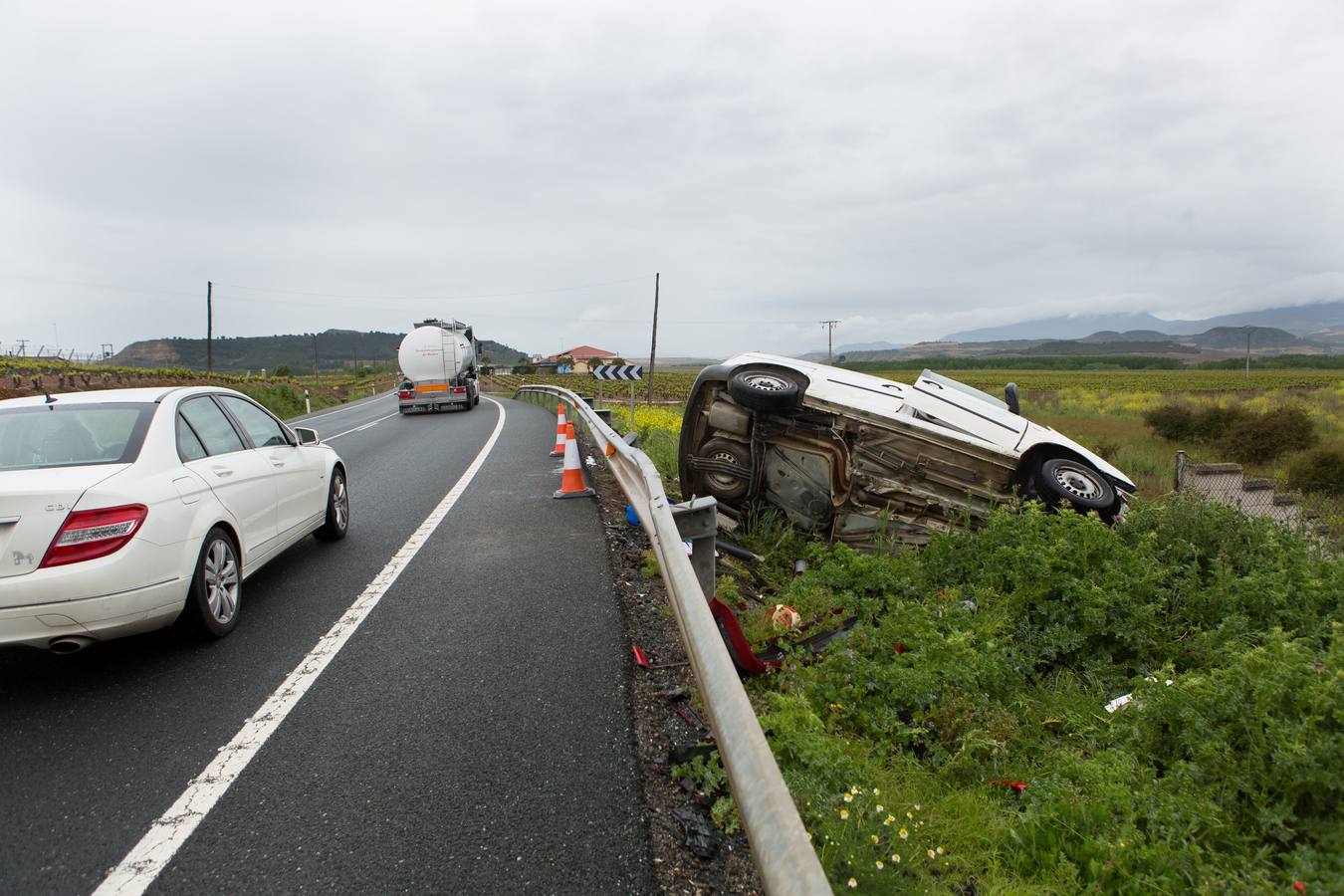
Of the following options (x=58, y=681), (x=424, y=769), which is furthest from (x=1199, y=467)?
(x=58, y=681)

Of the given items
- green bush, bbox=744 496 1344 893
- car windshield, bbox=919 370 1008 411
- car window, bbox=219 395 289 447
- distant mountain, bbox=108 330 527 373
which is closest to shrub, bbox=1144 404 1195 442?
car windshield, bbox=919 370 1008 411

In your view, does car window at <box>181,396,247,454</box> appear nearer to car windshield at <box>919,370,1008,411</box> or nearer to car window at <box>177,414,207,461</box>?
car window at <box>177,414,207,461</box>

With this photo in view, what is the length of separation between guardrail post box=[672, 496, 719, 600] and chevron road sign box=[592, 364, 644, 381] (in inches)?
535

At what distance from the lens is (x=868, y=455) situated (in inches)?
251

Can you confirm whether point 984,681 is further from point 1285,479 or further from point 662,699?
point 1285,479

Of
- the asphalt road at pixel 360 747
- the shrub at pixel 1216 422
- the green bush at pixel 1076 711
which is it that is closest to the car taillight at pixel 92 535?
the asphalt road at pixel 360 747

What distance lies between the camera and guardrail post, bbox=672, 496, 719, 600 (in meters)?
4.32

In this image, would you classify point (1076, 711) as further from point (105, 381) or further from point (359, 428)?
point (105, 381)

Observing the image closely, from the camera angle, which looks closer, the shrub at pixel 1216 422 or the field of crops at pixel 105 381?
the shrub at pixel 1216 422

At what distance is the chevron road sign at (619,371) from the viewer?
1838 centimetres

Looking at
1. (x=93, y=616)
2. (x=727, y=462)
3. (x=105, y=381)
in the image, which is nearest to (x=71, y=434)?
(x=93, y=616)

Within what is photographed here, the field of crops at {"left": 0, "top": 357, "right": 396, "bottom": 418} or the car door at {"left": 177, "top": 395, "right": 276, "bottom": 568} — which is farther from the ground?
the field of crops at {"left": 0, "top": 357, "right": 396, "bottom": 418}

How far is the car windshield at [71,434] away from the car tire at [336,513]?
2122 mm

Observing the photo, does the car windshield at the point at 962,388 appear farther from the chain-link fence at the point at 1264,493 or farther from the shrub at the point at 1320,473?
the shrub at the point at 1320,473
